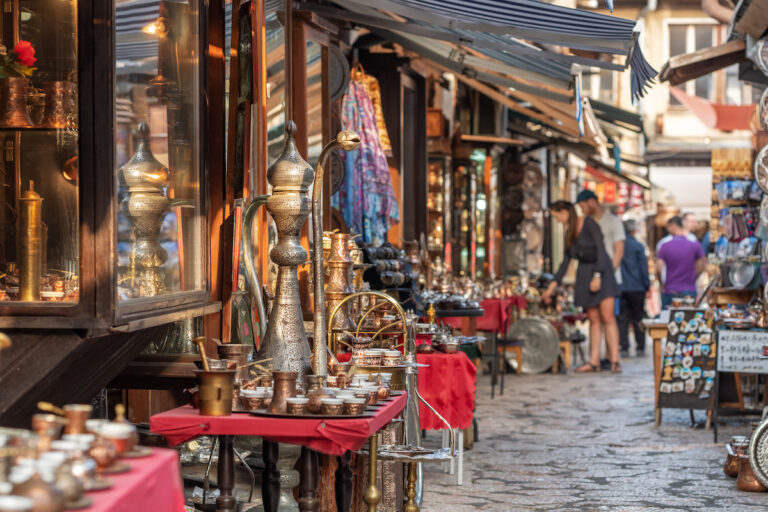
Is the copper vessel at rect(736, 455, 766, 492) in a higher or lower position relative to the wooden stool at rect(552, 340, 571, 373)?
lower

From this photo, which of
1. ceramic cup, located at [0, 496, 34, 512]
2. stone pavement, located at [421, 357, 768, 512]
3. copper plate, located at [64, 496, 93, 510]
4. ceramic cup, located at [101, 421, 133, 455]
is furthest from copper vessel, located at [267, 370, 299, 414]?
stone pavement, located at [421, 357, 768, 512]

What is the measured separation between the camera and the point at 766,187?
9.89m

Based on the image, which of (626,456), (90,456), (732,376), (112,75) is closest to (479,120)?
(732,376)

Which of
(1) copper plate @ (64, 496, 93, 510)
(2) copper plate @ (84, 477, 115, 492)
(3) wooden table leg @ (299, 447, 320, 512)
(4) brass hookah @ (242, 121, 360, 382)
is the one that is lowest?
(3) wooden table leg @ (299, 447, 320, 512)

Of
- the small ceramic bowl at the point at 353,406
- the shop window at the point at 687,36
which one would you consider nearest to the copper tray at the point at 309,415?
the small ceramic bowl at the point at 353,406

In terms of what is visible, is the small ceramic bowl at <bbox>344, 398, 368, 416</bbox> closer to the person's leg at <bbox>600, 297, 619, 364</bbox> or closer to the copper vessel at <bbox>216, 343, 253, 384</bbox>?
the copper vessel at <bbox>216, 343, 253, 384</bbox>

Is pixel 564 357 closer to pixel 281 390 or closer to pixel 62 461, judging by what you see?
pixel 281 390

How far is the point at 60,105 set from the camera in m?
4.95

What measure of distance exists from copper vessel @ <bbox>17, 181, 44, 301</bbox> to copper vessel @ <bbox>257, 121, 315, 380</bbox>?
1.02 m

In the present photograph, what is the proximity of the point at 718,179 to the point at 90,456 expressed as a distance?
35.5ft

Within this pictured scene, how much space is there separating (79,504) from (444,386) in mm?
4829

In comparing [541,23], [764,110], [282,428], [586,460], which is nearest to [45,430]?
[282,428]

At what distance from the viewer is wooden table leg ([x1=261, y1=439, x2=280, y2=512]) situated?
5367 millimetres

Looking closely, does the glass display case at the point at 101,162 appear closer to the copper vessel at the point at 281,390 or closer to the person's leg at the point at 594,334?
the copper vessel at the point at 281,390
